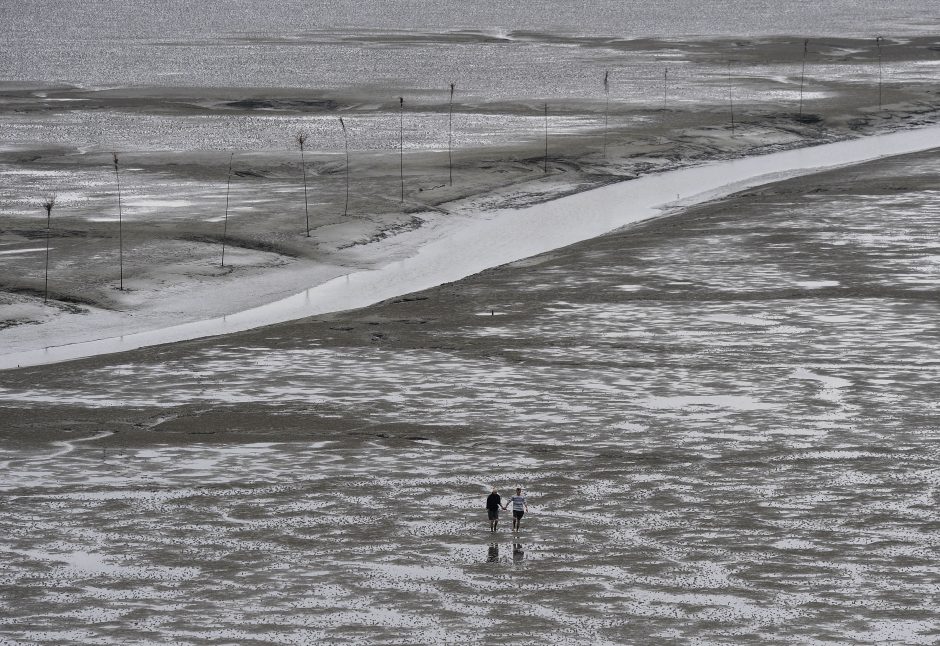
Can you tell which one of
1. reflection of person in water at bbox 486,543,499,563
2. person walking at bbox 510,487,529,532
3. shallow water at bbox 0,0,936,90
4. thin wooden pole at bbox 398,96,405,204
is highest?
shallow water at bbox 0,0,936,90

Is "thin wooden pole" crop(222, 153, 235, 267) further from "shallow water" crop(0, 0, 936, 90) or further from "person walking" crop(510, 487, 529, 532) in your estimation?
"shallow water" crop(0, 0, 936, 90)

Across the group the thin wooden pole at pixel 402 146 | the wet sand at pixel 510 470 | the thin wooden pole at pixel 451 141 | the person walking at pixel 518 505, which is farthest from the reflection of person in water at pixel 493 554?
the thin wooden pole at pixel 451 141

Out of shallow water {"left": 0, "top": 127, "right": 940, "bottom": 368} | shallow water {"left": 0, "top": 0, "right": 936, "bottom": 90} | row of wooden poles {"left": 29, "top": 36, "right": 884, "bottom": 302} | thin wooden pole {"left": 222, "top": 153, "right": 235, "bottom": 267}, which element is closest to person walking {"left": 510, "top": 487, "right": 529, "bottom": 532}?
shallow water {"left": 0, "top": 127, "right": 940, "bottom": 368}

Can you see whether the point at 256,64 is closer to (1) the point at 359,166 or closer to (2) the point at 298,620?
(1) the point at 359,166

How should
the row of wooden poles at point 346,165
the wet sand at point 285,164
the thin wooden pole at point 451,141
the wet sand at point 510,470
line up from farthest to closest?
the thin wooden pole at point 451,141, the row of wooden poles at point 346,165, the wet sand at point 285,164, the wet sand at point 510,470

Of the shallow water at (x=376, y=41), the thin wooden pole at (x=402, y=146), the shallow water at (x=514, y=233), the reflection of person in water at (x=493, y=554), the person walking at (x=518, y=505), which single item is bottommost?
the reflection of person in water at (x=493, y=554)

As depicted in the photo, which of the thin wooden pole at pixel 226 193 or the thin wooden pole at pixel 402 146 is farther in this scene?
the thin wooden pole at pixel 402 146

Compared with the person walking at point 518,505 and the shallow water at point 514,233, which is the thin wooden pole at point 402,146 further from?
the person walking at point 518,505
